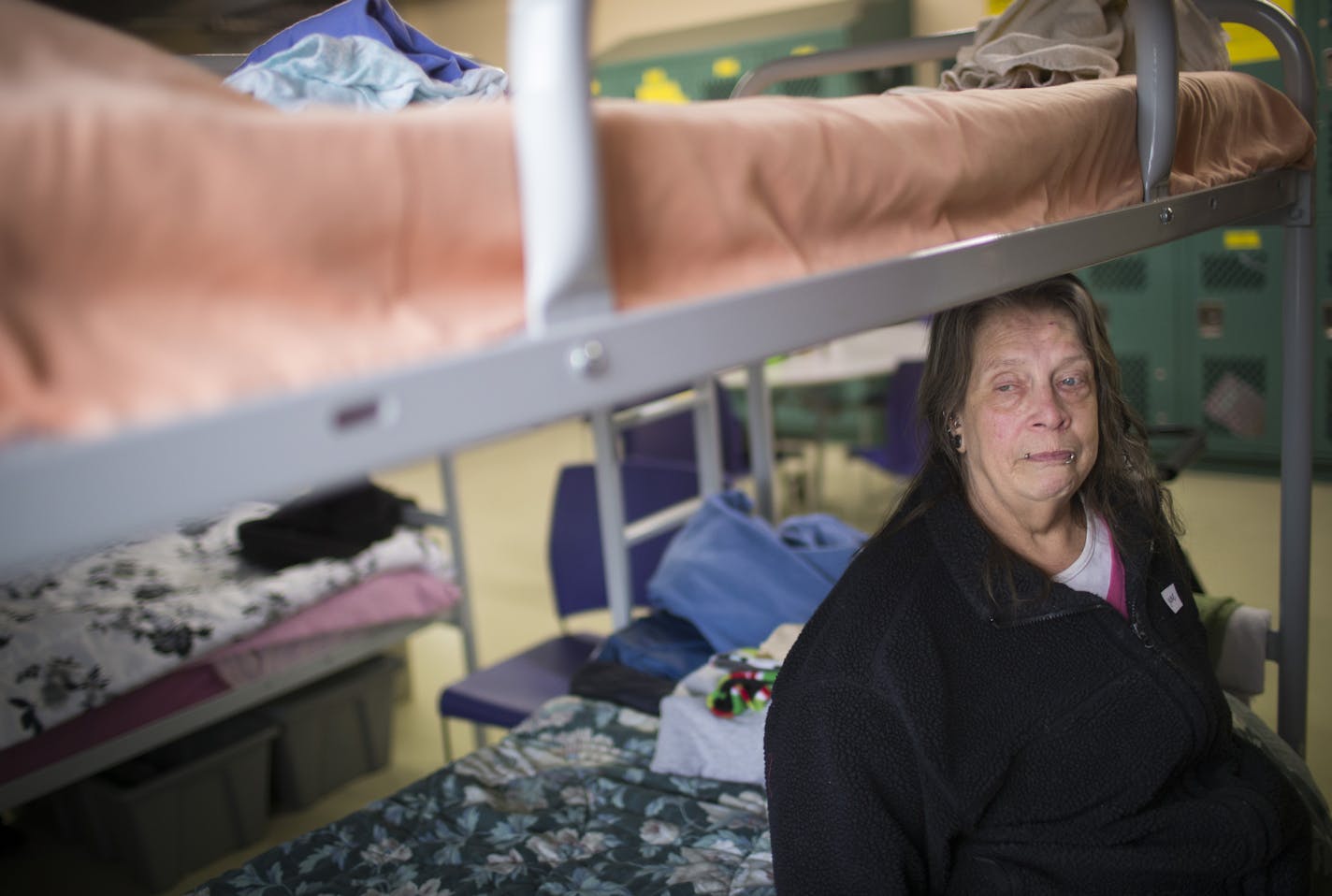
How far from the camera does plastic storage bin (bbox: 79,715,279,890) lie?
112 inches

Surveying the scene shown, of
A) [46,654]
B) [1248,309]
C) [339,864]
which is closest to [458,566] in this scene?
[46,654]

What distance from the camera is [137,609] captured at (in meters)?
2.81

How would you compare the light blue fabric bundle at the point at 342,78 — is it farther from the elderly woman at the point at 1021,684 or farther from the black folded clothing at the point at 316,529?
the black folded clothing at the point at 316,529

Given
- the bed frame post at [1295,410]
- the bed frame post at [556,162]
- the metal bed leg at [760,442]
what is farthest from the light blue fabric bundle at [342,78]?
the metal bed leg at [760,442]

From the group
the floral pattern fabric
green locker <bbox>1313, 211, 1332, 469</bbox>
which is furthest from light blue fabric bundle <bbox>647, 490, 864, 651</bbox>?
green locker <bbox>1313, 211, 1332, 469</bbox>

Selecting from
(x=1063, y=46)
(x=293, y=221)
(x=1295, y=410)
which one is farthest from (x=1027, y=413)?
(x=293, y=221)

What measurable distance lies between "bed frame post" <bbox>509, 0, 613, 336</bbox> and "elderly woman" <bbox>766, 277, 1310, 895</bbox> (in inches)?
34.1

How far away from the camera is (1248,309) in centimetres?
523

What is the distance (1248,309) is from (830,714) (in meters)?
4.70

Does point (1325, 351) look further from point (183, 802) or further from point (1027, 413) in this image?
point (183, 802)

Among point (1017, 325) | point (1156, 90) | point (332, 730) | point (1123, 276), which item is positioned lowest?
point (332, 730)

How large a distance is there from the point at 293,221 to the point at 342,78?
26.1 inches

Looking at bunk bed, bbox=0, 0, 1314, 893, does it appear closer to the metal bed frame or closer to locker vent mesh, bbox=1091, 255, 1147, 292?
the metal bed frame

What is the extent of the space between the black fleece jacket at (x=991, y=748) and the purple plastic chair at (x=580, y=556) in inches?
58.1
